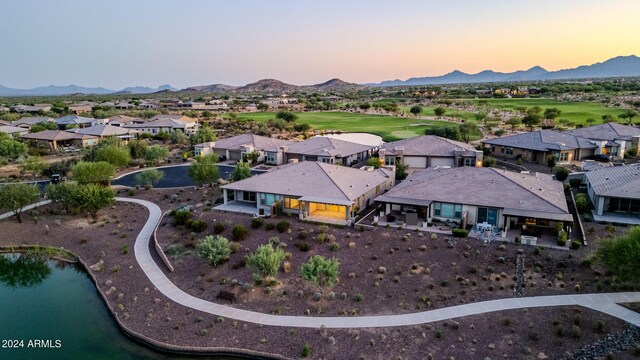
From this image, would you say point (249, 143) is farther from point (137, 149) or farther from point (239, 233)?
point (239, 233)

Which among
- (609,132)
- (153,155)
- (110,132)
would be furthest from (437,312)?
(110,132)

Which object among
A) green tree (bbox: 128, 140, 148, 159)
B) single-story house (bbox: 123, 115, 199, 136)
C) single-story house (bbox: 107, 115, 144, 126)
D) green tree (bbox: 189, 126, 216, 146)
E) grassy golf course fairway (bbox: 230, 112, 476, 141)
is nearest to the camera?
green tree (bbox: 128, 140, 148, 159)

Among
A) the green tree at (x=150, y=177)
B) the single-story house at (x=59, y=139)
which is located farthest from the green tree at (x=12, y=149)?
the green tree at (x=150, y=177)

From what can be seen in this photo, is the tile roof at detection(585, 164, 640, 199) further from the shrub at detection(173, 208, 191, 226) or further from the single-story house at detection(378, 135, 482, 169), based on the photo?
the shrub at detection(173, 208, 191, 226)

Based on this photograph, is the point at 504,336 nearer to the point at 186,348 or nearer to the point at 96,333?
the point at 186,348

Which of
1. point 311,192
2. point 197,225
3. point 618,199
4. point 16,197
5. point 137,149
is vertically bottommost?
point 197,225

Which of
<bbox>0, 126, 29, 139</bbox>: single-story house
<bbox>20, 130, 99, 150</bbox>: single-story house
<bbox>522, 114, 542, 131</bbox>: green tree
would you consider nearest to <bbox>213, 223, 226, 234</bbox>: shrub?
<bbox>20, 130, 99, 150</bbox>: single-story house

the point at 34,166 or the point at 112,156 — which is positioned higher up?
the point at 112,156
